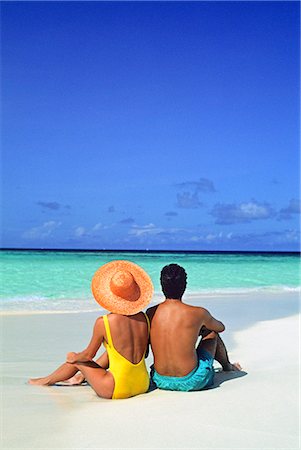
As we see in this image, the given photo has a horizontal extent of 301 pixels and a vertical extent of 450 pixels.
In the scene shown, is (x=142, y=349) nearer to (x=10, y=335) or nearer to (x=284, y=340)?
(x=284, y=340)

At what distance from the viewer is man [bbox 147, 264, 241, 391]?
527 centimetres

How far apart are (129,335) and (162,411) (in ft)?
2.23

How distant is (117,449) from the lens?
397 centimetres

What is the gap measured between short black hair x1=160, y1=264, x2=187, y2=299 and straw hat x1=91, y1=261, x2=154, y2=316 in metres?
0.16

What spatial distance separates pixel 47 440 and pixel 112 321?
1195mm

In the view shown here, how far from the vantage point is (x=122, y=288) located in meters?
5.20

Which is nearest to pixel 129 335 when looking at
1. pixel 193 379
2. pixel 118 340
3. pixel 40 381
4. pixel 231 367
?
pixel 118 340

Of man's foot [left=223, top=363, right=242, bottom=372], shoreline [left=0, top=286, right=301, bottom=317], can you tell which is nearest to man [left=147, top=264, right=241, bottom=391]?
man's foot [left=223, top=363, right=242, bottom=372]

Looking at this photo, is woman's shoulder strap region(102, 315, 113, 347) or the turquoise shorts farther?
the turquoise shorts

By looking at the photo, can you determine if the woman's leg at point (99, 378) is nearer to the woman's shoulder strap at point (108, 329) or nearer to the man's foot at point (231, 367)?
the woman's shoulder strap at point (108, 329)

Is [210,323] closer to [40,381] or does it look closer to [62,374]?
[62,374]

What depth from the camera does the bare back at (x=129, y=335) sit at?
200 inches

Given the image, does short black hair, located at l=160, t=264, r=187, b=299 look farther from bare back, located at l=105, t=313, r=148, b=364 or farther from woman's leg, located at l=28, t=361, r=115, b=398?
woman's leg, located at l=28, t=361, r=115, b=398

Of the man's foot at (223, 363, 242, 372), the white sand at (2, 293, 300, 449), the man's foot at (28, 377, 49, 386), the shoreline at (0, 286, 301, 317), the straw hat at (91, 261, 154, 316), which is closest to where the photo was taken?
the white sand at (2, 293, 300, 449)
